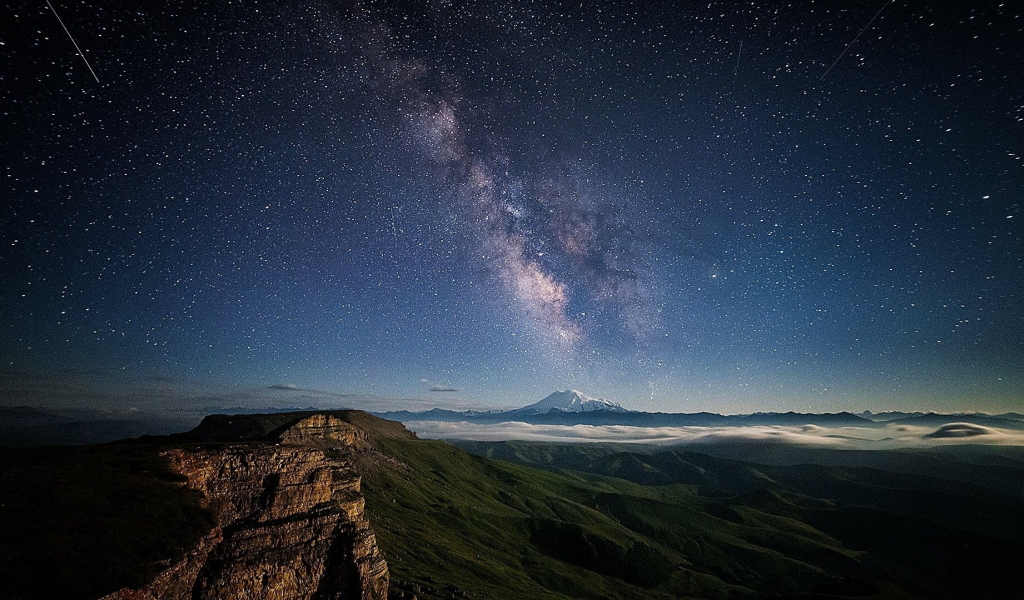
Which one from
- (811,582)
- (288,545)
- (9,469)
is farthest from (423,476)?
(811,582)

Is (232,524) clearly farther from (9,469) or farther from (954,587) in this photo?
(954,587)

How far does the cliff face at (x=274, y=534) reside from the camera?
3662 cm

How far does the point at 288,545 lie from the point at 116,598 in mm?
17944

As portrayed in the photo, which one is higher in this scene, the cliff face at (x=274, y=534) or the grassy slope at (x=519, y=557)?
the cliff face at (x=274, y=534)

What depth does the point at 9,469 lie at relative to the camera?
3453 cm

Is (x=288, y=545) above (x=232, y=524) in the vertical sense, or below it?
below

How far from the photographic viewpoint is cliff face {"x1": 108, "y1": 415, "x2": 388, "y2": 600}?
36625 mm

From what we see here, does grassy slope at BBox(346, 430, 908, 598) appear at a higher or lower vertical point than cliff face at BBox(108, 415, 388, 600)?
lower

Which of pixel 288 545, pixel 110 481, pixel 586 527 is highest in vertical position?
pixel 110 481

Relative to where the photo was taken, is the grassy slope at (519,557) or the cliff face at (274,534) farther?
the grassy slope at (519,557)

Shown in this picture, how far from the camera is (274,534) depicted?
43312 millimetres

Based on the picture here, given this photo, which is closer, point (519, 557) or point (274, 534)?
point (274, 534)

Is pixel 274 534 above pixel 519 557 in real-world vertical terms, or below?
above

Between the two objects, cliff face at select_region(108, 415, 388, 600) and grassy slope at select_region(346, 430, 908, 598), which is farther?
grassy slope at select_region(346, 430, 908, 598)
